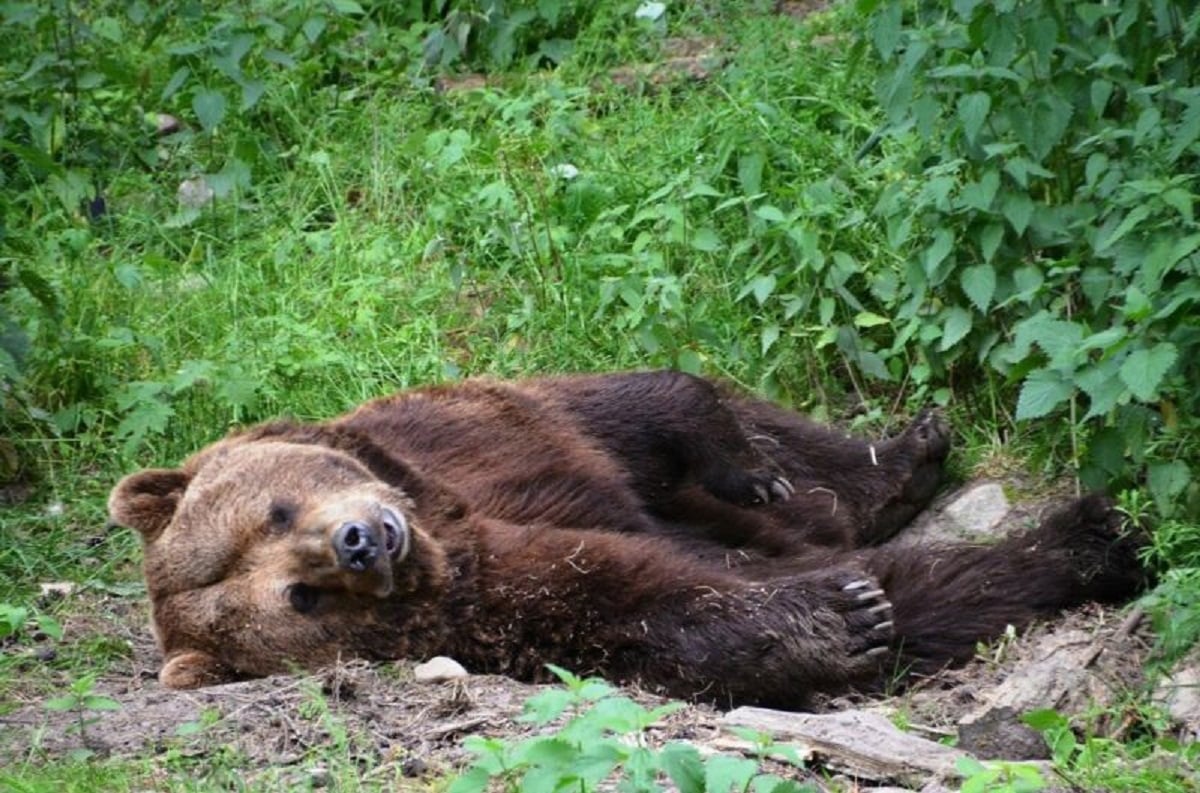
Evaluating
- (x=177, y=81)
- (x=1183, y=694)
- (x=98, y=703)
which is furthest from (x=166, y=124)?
(x=1183, y=694)

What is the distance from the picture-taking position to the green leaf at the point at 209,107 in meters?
9.09

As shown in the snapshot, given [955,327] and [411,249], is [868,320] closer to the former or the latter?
[955,327]

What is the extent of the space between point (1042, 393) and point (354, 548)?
82.4 inches

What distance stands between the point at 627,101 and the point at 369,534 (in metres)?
4.38

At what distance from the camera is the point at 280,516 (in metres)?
5.92

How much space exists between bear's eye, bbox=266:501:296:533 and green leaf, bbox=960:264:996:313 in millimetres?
2433

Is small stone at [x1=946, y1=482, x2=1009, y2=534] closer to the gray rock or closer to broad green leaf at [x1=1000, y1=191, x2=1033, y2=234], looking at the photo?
the gray rock

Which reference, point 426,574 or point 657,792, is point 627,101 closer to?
point 426,574

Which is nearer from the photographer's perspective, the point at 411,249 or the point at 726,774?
the point at 726,774

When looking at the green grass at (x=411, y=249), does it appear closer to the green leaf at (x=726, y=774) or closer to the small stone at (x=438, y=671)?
the small stone at (x=438, y=671)

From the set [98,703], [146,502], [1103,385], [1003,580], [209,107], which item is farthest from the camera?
[209,107]

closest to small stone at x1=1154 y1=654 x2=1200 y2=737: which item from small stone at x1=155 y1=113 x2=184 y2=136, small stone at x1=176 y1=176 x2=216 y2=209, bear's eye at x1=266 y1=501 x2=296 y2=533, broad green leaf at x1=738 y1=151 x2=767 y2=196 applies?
bear's eye at x1=266 y1=501 x2=296 y2=533

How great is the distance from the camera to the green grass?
303 inches

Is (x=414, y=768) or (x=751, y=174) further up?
(x=751, y=174)
